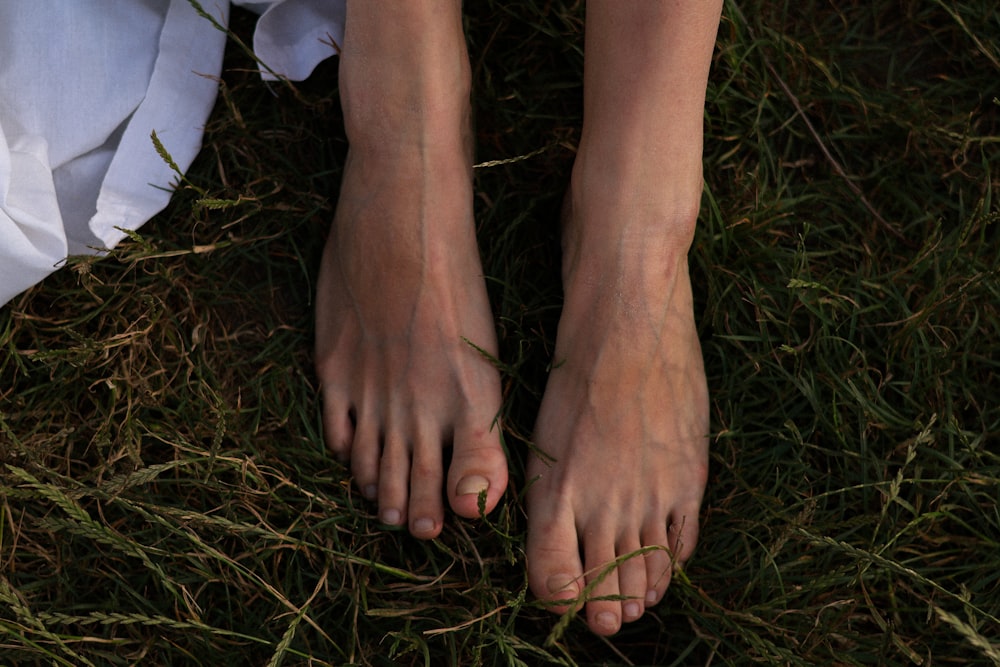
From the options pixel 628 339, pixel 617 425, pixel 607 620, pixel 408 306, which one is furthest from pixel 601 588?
pixel 408 306

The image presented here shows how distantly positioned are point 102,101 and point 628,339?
0.76m

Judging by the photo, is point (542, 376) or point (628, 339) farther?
point (542, 376)

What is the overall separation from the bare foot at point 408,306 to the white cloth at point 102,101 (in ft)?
0.50

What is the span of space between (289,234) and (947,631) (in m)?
1.05

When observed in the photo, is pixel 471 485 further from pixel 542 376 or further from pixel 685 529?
pixel 685 529

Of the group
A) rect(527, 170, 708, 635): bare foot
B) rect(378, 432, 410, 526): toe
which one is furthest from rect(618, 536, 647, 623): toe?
rect(378, 432, 410, 526): toe

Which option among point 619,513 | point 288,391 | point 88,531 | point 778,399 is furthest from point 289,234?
point 778,399

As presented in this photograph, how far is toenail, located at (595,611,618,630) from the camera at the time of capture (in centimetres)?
110

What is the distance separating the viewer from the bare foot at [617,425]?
108 cm

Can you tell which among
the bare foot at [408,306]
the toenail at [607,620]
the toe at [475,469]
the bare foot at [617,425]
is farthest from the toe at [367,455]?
the toenail at [607,620]

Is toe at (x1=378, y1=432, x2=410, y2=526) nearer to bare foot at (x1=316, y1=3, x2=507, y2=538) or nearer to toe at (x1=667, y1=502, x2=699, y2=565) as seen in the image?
bare foot at (x1=316, y1=3, x2=507, y2=538)

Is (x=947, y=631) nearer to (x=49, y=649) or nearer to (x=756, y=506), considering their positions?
(x=756, y=506)

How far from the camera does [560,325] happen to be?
3.73 ft

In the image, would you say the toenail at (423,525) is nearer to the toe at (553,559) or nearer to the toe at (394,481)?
the toe at (394,481)
